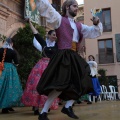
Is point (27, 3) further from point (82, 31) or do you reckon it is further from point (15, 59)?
point (82, 31)

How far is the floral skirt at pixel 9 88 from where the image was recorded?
4738mm

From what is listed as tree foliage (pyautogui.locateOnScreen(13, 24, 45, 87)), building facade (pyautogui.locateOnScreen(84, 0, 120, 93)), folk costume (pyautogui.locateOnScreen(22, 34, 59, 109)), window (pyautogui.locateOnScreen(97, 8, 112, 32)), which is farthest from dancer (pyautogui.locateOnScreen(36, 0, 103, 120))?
window (pyautogui.locateOnScreen(97, 8, 112, 32))

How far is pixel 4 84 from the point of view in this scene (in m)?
4.88

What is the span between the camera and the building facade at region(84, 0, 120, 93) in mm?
18984

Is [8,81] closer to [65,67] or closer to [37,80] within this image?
[37,80]

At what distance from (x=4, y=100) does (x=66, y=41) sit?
2.15 metres

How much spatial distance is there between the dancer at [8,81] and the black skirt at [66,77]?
1886 millimetres

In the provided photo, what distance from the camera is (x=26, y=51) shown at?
7477 mm

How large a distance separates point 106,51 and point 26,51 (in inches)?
497

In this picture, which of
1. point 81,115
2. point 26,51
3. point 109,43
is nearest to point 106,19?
point 109,43

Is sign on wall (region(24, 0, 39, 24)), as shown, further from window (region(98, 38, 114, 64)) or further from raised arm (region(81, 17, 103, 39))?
window (region(98, 38, 114, 64))

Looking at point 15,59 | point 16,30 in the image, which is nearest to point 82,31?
point 15,59

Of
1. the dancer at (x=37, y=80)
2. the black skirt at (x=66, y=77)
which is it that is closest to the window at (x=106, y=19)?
the dancer at (x=37, y=80)

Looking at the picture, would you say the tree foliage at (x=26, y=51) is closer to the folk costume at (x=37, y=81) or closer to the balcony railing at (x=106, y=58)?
the folk costume at (x=37, y=81)
